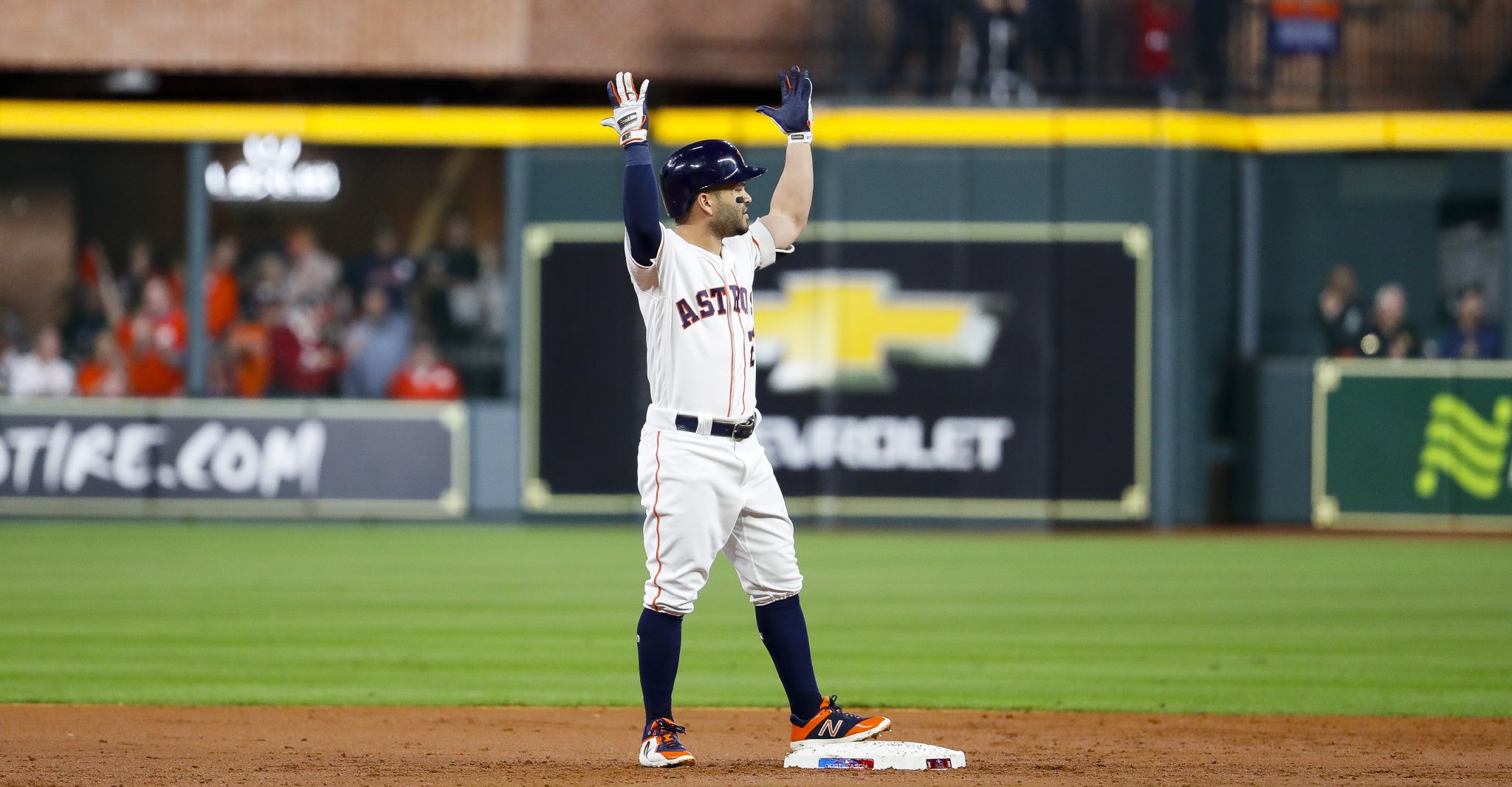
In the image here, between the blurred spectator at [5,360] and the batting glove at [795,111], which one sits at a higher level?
the batting glove at [795,111]

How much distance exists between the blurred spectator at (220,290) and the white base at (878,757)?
1439 cm

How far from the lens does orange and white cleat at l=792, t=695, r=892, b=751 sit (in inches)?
245

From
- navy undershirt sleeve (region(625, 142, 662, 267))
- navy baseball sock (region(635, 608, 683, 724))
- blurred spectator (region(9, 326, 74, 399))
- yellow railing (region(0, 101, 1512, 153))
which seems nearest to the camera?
navy undershirt sleeve (region(625, 142, 662, 267))

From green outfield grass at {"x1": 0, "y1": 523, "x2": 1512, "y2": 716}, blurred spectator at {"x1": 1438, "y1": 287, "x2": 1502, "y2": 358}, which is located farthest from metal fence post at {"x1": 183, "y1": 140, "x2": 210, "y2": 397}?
blurred spectator at {"x1": 1438, "y1": 287, "x2": 1502, "y2": 358}

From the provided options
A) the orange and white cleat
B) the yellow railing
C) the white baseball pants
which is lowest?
the orange and white cleat

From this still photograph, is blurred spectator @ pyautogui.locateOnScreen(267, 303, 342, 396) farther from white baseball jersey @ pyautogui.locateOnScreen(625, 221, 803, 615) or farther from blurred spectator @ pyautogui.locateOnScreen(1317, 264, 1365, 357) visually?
white baseball jersey @ pyautogui.locateOnScreen(625, 221, 803, 615)

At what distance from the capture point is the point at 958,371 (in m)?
18.1

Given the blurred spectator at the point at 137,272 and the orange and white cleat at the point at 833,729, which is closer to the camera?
the orange and white cleat at the point at 833,729

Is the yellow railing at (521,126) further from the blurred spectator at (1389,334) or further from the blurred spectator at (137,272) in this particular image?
the blurred spectator at (1389,334)

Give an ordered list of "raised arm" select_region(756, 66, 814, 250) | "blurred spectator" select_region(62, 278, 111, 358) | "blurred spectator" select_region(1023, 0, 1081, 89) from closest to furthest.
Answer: "raised arm" select_region(756, 66, 814, 250)
"blurred spectator" select_region(1023, 0, 1081, 89)
"blurred spectator" select_region(62, 278, 111, 358)

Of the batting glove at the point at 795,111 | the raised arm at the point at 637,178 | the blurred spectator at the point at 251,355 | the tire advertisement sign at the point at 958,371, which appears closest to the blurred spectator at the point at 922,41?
the tire advertisement sign at the point at 958,371

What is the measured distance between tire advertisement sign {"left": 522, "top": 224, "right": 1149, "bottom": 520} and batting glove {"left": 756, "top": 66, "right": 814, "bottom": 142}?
36.1 feet

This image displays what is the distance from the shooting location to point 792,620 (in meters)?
6.26

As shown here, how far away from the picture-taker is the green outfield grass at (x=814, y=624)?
855cm
